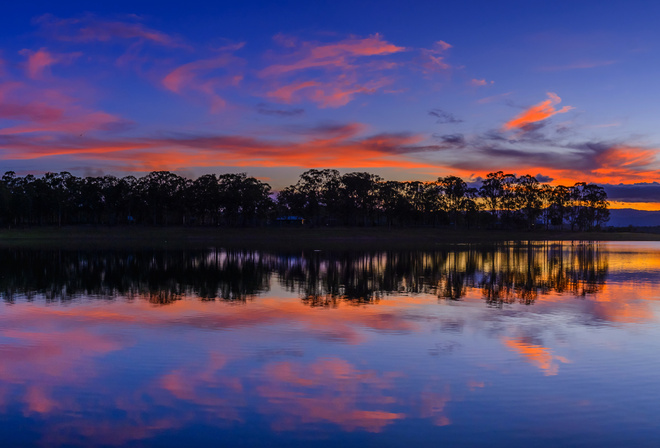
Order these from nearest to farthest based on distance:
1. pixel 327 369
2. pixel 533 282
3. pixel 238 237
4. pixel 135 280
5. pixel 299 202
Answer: pixel 327 369 < pixel 135 280 < pixel 533 282 < pixel 238 237 < pixel 299 202

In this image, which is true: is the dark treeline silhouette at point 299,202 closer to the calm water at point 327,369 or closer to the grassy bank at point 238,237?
the grassy bank at point 238,237

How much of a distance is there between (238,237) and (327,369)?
91.5m

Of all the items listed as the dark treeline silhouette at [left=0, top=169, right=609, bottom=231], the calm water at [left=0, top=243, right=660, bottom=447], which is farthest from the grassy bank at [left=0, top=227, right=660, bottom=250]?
the calm water at [left=0, top=243, right=660, bottom=447]

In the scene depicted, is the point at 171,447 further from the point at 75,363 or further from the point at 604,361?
the point at 604,361

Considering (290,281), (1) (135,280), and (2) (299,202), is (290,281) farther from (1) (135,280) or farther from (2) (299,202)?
(2) (299,202)

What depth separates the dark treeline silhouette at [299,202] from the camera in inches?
4818

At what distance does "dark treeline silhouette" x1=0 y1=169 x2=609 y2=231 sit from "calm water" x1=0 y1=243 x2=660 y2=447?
100924mm

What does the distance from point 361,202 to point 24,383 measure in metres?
132

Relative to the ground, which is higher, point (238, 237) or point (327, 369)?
point (238, 237)

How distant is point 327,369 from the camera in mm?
11883

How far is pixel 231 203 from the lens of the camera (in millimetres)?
121250

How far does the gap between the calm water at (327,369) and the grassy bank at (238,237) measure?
2234 inches

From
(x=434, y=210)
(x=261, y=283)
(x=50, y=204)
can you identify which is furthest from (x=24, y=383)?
(x=434, y=210)

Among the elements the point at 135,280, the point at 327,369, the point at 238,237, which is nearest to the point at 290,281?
the point at 135,280
